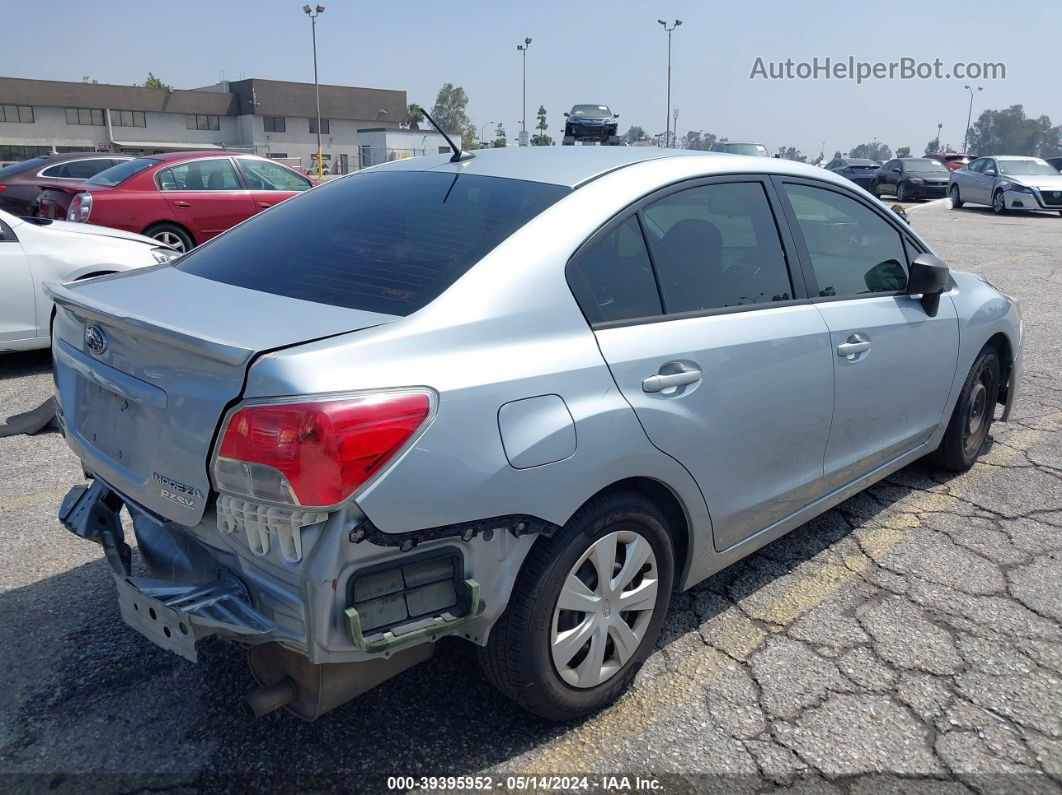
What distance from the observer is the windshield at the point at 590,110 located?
103ft

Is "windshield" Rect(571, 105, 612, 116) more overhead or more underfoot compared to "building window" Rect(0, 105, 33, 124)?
more underfoot

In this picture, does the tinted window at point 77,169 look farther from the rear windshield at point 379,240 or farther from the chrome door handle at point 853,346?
the chrome door handle at point 853,346

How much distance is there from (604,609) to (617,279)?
100 cm

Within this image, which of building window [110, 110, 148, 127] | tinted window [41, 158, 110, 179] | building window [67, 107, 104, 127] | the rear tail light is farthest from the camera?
building window [110, 110, 148, 127]

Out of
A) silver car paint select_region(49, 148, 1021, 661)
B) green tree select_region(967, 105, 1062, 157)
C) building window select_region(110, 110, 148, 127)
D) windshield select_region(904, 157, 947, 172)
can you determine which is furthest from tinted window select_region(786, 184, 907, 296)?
green tree select_region(967, 105, 1062, 157)

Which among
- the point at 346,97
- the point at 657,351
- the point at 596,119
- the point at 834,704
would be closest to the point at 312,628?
the point at 657,351

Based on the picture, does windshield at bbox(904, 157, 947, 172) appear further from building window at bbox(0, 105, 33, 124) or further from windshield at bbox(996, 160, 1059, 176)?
building window at bbox(0, 105, 33, 124)

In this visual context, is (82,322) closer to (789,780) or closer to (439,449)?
(439,449)

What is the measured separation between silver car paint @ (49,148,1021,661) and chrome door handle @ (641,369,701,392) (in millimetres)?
35

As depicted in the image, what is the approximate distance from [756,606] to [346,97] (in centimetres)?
8131

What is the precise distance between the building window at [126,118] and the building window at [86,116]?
0.95 meters

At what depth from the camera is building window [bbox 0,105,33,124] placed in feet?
210

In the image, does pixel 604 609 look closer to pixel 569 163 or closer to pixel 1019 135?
pixel 569 163

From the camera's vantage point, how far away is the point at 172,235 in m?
10.1
